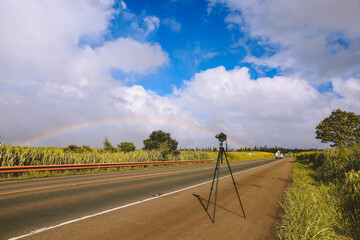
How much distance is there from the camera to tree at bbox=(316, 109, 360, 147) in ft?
103

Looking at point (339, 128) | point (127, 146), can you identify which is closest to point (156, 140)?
point (127, 146)

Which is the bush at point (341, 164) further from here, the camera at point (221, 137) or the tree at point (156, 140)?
the tree at point (156, 140)

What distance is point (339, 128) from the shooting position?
32.9 meters

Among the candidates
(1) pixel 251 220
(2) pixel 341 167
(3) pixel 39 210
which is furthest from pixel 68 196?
(2) pixel 341 167

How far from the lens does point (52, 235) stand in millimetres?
3641

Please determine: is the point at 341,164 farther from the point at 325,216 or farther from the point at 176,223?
the point at 176,223

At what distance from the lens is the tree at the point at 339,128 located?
103 ft

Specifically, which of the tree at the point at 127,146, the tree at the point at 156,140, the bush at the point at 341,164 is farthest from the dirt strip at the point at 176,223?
the tree at the point at 127,146

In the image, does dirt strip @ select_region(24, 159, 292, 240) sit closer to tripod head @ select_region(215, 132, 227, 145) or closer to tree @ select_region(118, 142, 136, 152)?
tripod head @ select_region(215, 132, 227, 145)

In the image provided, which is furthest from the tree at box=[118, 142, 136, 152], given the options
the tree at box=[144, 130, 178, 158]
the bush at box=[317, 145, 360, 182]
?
the bush at box=[317, 145, 360, 182]

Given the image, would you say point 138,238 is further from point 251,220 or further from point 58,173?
point 58,173

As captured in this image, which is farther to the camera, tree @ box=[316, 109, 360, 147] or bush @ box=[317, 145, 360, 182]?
tree @ box=[316, 109, 360, 147]

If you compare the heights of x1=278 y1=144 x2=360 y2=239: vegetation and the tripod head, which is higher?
the tripod head

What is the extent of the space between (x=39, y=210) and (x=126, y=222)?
2.70 metres
